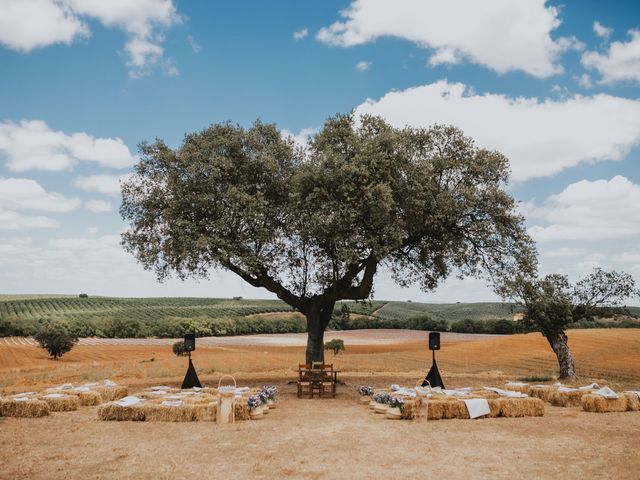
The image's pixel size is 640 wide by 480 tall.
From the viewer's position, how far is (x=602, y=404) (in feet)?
63.9

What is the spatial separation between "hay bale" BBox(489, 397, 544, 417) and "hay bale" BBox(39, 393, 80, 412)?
14.3 metres

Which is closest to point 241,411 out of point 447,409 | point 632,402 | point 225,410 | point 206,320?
point 225,410

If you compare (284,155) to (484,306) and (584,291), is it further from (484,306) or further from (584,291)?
(484,306)

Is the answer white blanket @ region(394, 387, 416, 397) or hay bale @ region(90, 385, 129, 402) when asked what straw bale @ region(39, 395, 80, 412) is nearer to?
hay bale @ region(90, 385, 129, 402)

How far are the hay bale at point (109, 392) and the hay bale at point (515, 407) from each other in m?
14.1

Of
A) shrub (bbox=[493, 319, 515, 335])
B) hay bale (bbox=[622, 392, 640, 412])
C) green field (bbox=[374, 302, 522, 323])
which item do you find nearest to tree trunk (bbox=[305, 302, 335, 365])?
hay bale (bbox=[622, 392, 640, 412])

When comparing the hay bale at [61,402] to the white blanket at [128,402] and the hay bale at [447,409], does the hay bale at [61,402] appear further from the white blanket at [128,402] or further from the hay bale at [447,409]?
the hay bale at [447,409]

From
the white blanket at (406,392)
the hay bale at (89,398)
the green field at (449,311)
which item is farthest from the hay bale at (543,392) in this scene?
the green field at (449,311)

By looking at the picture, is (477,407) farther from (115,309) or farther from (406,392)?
(115,309)

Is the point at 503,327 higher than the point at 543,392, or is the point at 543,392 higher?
the point at 543,392

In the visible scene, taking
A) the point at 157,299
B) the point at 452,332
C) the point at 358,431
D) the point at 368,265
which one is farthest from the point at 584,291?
the point at 157,299

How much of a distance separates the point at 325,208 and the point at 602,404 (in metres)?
12.5

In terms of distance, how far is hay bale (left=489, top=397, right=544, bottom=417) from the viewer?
18.7m

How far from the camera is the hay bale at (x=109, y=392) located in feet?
72.1
